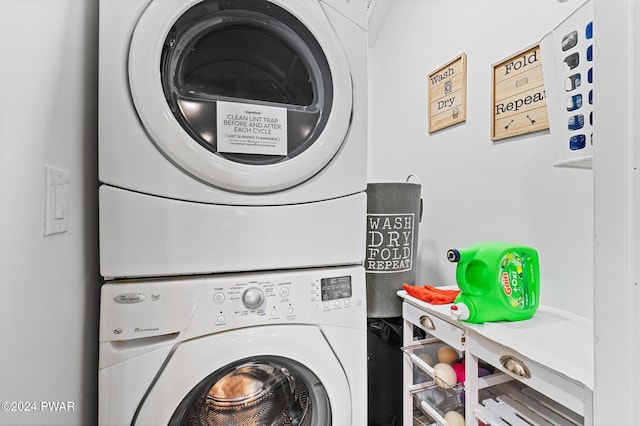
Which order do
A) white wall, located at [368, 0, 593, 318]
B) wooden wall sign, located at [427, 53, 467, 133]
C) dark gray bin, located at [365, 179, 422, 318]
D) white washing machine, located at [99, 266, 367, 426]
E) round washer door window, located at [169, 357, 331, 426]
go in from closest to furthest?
white washing machine, located at [99, 266, 367, 426], round washer door window, located at [169, 357, 331, 426], white wall, located at [368, 0, 593, 318], dark gray bin, located at [365, 179, 422, 318], wooden wall sign, located at [427, 53, 467, 133]

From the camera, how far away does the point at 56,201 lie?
0.66 metres

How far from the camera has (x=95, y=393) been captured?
0.87 m

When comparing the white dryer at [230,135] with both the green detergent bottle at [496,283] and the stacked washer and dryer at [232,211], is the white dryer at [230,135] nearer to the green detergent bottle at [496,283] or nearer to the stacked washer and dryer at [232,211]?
the stacked washer and dryer at [232,211]

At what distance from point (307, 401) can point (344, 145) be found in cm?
80

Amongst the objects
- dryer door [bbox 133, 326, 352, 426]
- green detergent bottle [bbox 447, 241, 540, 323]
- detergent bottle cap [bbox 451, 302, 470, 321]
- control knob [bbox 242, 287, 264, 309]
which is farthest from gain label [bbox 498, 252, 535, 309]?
control knob [bbox 242, 287, 264, 309]

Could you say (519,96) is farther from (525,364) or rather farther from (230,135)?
(230,135)

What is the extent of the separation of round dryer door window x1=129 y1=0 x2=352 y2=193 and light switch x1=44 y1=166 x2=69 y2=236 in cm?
21

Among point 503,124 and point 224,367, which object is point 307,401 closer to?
point 224,367

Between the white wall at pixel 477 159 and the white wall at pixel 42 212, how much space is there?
145 cm

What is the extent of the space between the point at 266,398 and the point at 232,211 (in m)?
0.61

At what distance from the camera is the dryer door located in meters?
0.77

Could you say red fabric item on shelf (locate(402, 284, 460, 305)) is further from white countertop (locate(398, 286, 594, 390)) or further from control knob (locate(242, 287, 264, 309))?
control knob (locate(242, 287, 264, 309))

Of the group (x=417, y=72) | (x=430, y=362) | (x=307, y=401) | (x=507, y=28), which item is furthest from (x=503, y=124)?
(x=307, y=401)

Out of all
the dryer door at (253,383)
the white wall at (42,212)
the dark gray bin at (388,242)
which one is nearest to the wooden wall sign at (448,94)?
the dark gray bin at (388,242)
